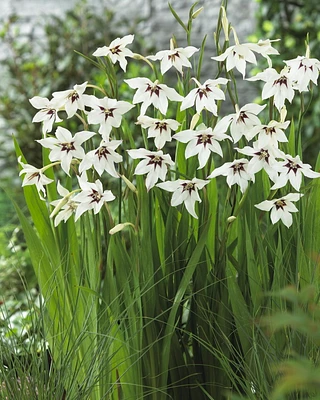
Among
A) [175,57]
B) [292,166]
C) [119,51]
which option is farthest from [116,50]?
[292,166]

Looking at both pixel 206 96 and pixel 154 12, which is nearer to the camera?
pixel 206 96

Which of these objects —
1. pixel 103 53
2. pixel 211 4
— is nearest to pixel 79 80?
pixel 211 4

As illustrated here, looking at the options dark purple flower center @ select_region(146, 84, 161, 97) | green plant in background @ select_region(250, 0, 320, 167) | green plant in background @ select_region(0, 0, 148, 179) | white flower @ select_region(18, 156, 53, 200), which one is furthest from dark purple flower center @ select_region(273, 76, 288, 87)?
green plant in background @ select_region(0, 0, 148, 179)

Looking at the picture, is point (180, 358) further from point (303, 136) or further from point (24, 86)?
point (24, 86)

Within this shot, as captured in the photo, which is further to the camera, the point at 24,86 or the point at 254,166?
the point at 24,86

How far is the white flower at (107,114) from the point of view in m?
1.22

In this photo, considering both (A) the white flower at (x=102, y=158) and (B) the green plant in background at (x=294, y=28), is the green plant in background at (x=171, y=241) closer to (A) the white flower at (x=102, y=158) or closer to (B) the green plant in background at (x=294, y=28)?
(A) the white flower at (x=102, y=158)

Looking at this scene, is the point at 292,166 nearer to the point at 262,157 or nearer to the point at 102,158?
the point at 262,157

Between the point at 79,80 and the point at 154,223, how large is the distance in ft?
12.0

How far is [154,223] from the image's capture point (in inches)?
53.5

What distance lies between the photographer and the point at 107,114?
4.03 ft

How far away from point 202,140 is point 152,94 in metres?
0.14

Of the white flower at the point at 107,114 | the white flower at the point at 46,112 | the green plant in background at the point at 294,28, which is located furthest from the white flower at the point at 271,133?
the green plant in background at the point at 294,28

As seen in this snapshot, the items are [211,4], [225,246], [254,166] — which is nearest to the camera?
[254,166]
